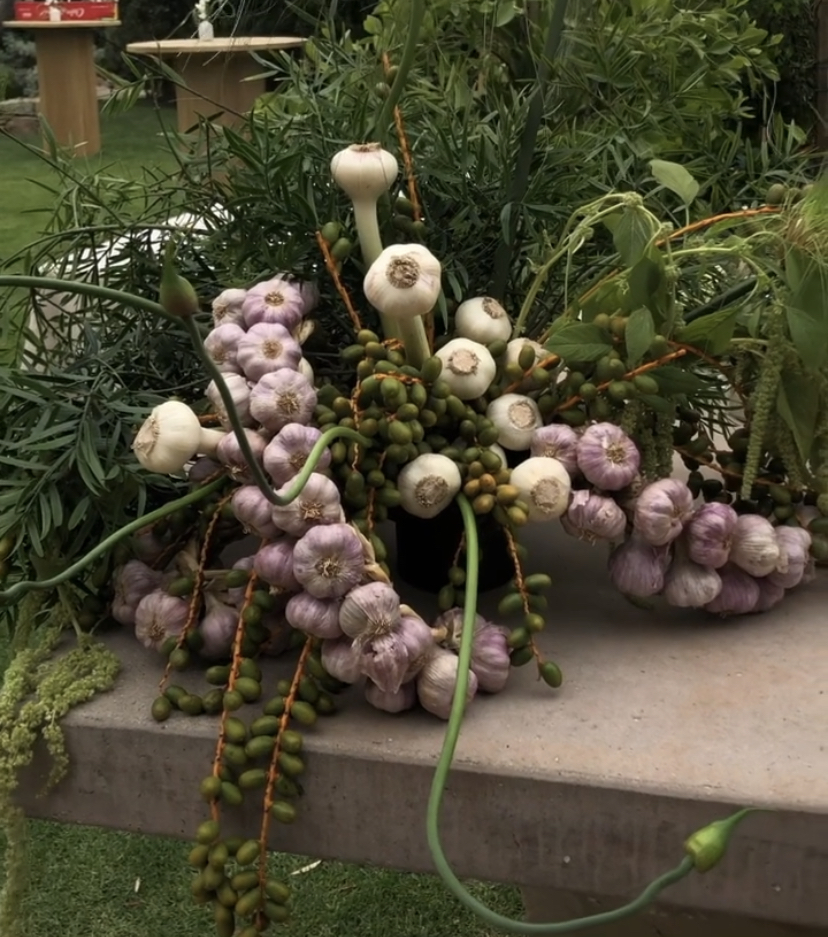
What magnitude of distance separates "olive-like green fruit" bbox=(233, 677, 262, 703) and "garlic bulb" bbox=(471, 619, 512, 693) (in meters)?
0.11

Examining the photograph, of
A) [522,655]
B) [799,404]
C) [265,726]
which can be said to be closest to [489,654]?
[522,655]

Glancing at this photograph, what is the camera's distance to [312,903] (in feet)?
4.36

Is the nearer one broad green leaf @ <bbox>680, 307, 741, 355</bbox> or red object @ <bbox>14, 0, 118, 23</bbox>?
broad green leaf @ <bbox>680, 307, 741, 355</bbox>

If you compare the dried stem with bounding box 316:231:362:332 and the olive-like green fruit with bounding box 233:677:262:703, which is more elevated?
the dried stem with bounding box 316:231:362:332

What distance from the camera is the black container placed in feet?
2.06

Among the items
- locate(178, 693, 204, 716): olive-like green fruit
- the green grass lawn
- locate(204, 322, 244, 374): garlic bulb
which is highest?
locate(204, 322, 244, 374): garlic bulb

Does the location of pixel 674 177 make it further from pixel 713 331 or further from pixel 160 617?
pixel 160 617

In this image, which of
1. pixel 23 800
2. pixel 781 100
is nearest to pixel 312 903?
pixel 23 800

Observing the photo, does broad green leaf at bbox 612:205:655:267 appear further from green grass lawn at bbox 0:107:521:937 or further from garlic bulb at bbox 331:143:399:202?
green grass lawn at bbox 0:107:521:937

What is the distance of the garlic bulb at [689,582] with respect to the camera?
0.59m

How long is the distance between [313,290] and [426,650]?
0.76 feet

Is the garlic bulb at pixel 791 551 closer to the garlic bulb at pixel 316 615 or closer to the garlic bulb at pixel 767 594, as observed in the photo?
the garlic bulb at pixel 767 594

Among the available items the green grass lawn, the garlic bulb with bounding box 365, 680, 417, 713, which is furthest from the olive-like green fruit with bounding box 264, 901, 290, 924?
the green grass lawn

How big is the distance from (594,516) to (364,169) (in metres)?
0.22
